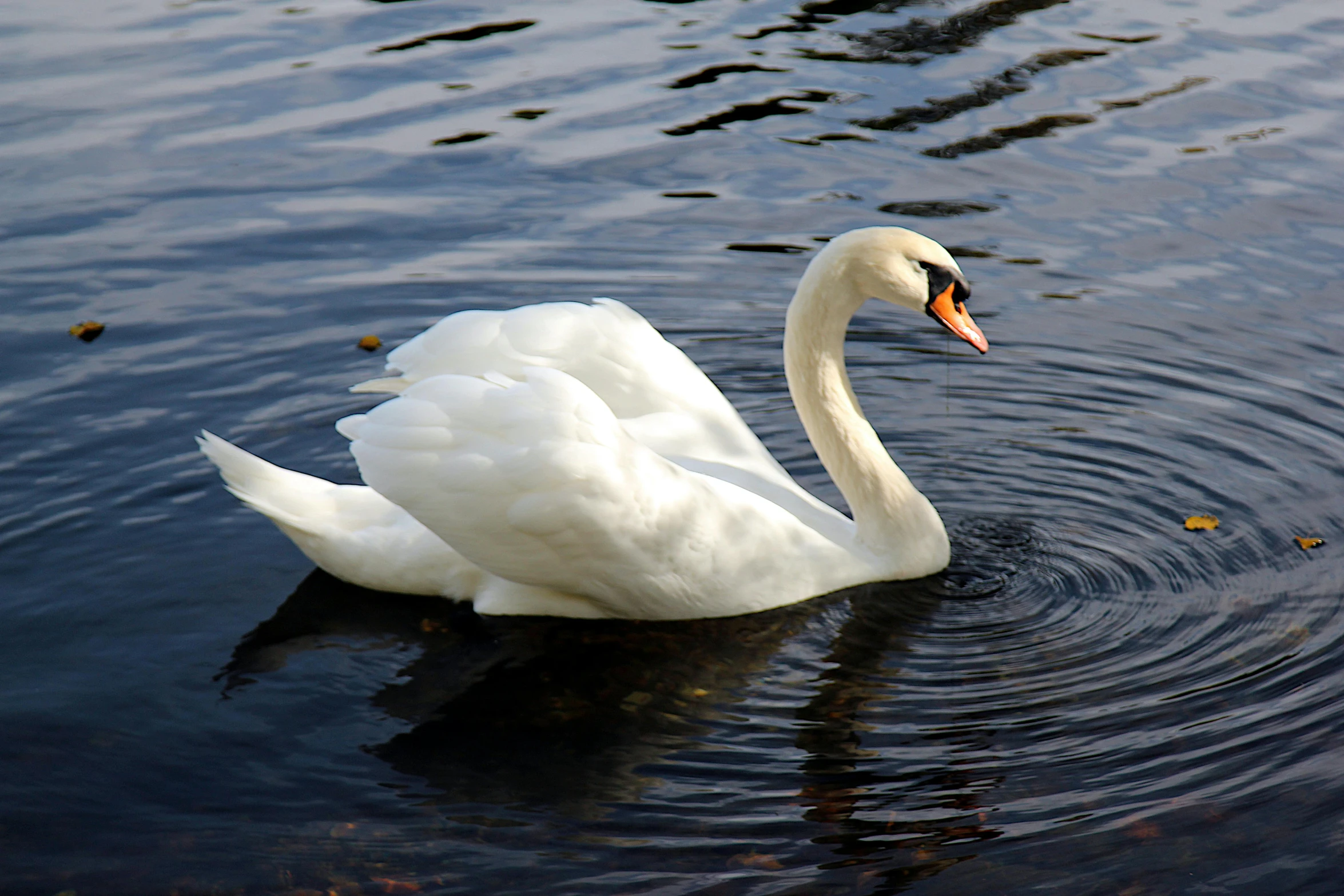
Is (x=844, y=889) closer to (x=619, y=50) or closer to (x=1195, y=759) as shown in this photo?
(x=1195, y=759)

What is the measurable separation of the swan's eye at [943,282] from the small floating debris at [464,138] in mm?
7192

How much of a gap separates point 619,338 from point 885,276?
125cm

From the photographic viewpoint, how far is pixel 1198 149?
12359 millimetres

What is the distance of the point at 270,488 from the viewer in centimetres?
649

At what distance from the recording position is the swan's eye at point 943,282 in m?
→ 6.60

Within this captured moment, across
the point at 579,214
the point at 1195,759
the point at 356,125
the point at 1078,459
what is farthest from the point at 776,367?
the point at 356,125

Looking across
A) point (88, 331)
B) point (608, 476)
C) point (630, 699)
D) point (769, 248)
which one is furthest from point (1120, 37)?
point (630, 699)

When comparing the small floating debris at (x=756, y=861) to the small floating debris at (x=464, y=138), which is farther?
the small floating debris at (x=464, y=138)

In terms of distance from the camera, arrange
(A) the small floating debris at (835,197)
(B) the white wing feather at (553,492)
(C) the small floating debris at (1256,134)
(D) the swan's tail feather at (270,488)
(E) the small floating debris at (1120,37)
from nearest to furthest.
→ (B) the white wing feather at (553,492)
(D) the swan's tail feather at (270,488)
(A) the small floating debris at (835,197)
(C) the small floating debris at (1256,134)
(E) the small floating debris at (1120,37)

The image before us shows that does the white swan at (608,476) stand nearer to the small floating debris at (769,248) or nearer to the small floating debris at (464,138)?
the small floating debris at (769,248)

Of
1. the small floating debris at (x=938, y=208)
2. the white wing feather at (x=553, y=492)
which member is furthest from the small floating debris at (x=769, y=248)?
the white wing feather at (x=553, y=492)

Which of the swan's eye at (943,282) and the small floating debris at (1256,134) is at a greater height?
the swan's eye at (943,282)

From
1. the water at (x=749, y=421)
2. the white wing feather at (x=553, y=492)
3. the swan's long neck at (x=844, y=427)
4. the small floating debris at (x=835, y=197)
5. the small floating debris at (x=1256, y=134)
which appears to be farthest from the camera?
the small floating debris at (x=1256, y=134)

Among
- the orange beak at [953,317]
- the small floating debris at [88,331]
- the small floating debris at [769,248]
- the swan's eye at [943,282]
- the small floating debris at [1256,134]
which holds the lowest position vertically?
the small floating debris at [769,248]
